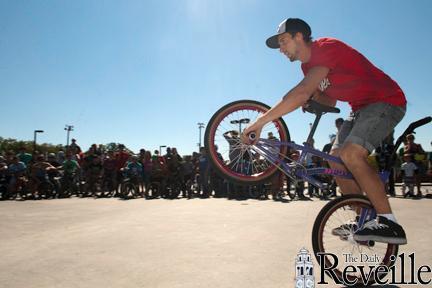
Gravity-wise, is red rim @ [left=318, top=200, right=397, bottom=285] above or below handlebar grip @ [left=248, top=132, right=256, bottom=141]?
below

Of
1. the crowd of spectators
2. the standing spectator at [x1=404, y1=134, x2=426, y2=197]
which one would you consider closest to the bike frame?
the crowd of spectators

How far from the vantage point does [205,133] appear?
12.3 feet

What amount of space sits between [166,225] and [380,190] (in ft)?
12.9

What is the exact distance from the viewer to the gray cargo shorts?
9.77ft

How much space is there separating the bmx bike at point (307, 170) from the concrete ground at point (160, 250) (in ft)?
1.76

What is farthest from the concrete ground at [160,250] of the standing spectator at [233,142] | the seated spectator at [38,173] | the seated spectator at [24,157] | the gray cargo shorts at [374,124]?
the seated spectator at [24,157]

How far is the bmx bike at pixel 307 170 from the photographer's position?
312cm

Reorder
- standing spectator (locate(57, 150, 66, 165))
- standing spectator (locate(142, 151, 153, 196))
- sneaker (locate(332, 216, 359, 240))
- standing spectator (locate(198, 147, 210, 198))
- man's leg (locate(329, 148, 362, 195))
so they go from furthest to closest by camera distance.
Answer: standing spectator (locate(57, 150, 66, 165)) < standing spectator (locate(142, 151, 153, 196)) < standing spectator (locate(198, 147, 210, 198)) < man's leg (locate(329, 148, 362, 195)) < sneaker (locate(332, 216, 359, 240))

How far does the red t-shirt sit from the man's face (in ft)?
0.56

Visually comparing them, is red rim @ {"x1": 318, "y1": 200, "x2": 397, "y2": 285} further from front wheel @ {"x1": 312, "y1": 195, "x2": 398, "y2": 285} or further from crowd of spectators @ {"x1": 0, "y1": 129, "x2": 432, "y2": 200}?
crowd of spectators @ {"x1": 0, "y1": 129, "x2": 432, "y2": 200}

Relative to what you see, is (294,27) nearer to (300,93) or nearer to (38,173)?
(300,93)

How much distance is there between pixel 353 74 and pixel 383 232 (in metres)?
1.36

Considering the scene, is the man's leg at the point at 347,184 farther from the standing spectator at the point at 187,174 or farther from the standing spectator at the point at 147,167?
the standing spectator at the point at 147,167

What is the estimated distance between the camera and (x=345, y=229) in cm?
319
